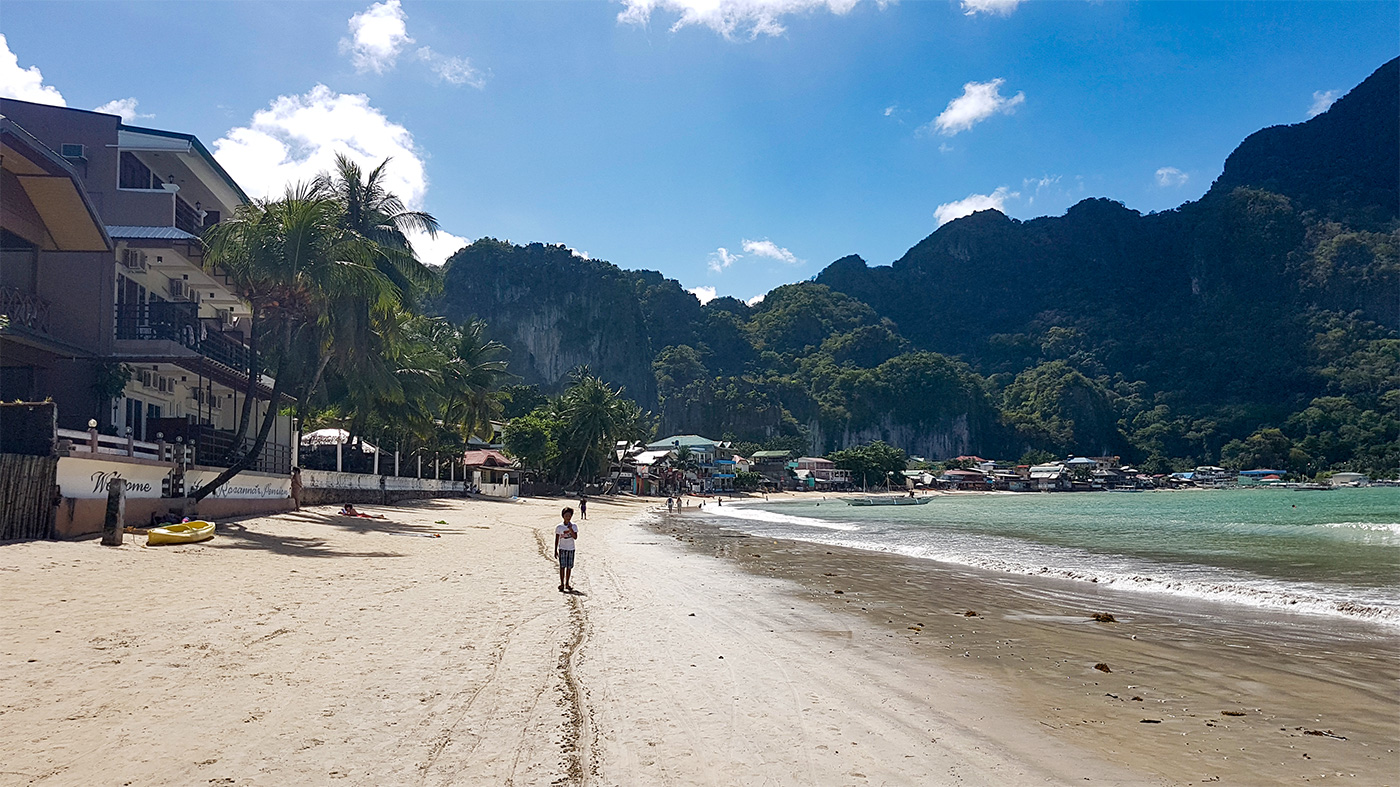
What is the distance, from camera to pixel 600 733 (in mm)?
5059

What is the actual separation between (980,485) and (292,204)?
123 metres

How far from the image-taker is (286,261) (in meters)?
18.2

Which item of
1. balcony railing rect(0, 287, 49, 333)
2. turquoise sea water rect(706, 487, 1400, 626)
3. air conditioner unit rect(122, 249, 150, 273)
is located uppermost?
air conditioner unit rect(122, 249, 150, 273)

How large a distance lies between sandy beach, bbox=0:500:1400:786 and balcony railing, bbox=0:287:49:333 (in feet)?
24.5

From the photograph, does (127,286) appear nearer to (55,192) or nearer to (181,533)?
(55,192)

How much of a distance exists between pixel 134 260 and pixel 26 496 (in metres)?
10.8

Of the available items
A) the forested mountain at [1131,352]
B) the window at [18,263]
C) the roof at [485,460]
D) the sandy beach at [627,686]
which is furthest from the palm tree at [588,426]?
the forested mountain at [1131,352]

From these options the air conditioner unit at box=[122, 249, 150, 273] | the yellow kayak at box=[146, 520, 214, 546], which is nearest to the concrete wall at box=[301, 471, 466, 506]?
the air conditioner unit at box=[122, 249, 150, 273]

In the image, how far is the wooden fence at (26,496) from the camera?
439 inches

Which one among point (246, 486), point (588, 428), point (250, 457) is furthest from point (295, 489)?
point (588, 428)

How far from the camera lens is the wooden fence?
11.1m

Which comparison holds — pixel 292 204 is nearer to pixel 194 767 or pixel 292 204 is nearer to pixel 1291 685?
pixel 194 767

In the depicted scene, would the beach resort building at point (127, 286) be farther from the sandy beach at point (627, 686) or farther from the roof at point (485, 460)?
the roof at point (485, 460)

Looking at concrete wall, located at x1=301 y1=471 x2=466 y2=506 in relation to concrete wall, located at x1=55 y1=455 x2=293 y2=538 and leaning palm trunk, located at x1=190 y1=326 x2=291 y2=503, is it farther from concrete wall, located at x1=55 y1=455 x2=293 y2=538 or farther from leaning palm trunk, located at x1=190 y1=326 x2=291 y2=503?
leaning palm trunk, located at x1=190 y1=326 x2=291 y2=503
